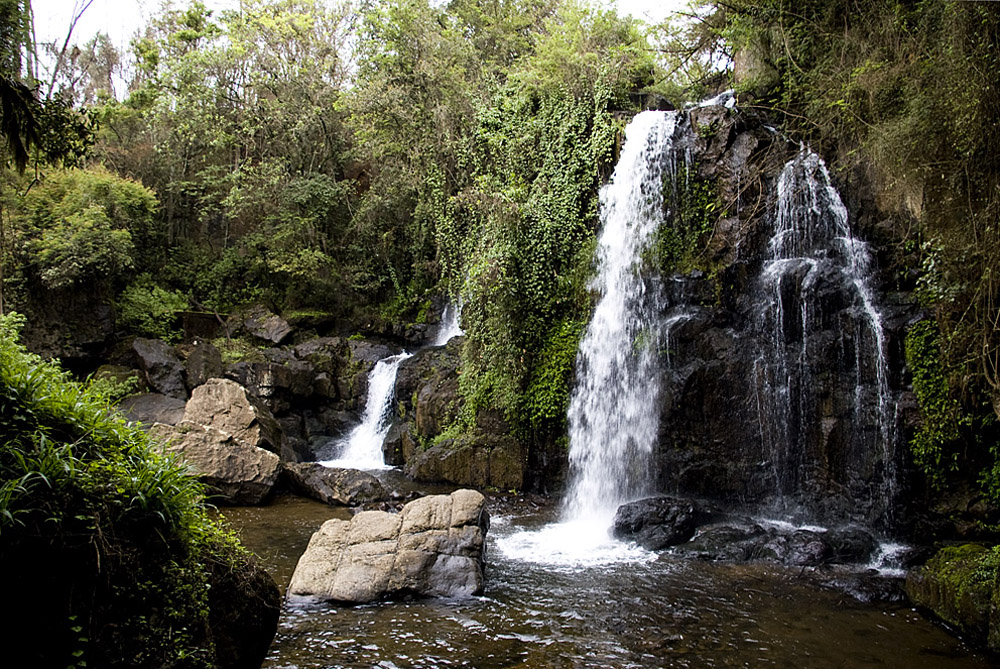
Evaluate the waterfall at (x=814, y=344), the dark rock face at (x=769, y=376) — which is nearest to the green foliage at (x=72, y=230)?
the dark rock face at (x=769, y=376)

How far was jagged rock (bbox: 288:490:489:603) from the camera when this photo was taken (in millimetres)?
6746

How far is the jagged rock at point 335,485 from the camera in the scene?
10844 millimetres

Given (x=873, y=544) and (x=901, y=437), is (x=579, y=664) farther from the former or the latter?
(x=901, y=437)

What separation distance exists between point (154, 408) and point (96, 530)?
10.9 meters

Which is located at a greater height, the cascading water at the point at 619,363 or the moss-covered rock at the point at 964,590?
the cascading water at the point at 619,363

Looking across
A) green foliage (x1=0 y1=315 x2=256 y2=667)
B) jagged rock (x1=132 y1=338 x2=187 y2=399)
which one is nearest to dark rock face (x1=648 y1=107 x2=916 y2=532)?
green foliage (x1=0 y1=315 x2=256 y2=667)

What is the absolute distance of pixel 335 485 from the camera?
11.2 m

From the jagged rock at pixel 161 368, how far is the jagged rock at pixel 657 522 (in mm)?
10531

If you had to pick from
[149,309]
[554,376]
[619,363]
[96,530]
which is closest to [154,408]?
[149,309]

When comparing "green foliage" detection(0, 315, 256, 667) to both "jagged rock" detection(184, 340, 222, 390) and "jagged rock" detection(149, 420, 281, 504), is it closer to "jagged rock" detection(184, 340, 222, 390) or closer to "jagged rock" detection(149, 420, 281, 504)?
"jagged rock" detection(149, 420, 281, 504)

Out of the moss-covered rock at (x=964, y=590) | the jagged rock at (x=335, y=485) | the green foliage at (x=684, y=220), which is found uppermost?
the green foliage at (x=684, y=220)

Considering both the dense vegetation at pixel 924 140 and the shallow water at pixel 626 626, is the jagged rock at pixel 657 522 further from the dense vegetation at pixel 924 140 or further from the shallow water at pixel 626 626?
the dense vegetation at pixel 924 140

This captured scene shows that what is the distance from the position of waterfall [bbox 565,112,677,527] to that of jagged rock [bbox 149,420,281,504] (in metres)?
5.46

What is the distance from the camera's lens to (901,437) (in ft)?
28.5
